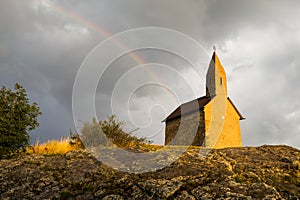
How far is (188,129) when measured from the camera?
34.4m

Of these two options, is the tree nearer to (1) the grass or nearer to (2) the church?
(1) the grass

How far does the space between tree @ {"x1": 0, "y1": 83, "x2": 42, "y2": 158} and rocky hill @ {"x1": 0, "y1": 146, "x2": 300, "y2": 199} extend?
3.53 m

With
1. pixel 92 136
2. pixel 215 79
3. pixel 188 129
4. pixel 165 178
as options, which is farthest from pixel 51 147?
pixel 215 79

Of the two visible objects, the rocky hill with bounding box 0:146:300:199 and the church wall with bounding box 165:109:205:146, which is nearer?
the rocky hill with bounding box 0:146:300:199

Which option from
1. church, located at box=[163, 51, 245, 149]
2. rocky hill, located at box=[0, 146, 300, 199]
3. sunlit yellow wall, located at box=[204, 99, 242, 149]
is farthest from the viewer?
church, located at box=[163, 51, 245, 149]

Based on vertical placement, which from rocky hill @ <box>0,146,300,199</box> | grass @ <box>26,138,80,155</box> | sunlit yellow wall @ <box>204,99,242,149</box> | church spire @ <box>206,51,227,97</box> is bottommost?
rocky hill @ <box>0,146,300,199</box>

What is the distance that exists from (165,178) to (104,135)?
6979mm

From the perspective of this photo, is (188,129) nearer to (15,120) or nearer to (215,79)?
(215,79)

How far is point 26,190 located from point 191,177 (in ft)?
14.5

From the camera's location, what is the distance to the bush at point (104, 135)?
1269 cm

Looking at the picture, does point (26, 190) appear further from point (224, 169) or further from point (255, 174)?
point (255, 174)

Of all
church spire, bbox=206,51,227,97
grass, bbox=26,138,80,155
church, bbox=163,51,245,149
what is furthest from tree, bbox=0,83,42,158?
church spire, bbox=206,51,227,97

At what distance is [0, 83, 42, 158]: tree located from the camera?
459 inches

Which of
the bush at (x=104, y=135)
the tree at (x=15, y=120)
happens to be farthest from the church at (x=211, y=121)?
the tree at (x=15, y=120)
